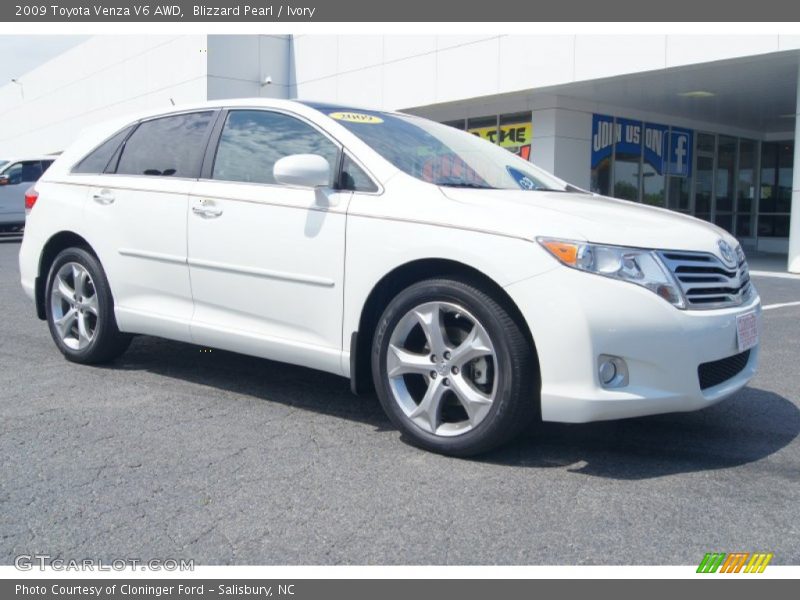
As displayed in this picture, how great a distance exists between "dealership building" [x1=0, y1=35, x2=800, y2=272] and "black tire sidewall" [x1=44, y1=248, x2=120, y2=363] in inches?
438

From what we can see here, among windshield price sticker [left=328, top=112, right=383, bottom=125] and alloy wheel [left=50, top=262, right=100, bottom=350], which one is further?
alloy wheel [left=50, top=262, right=100, bottom=350]

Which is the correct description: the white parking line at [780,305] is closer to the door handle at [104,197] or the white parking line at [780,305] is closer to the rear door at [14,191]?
the door handle at [104,197]

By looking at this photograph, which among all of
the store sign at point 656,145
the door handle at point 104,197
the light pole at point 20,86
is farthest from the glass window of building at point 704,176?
the light pole at point 20,86

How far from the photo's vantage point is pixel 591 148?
18406 millimetres

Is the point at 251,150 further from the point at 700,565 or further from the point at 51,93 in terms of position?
the point at 51,93

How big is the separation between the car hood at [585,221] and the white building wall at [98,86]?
1365 centimetres

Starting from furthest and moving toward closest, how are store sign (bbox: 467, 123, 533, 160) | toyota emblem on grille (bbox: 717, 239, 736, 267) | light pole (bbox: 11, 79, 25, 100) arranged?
1. light pole (bbox: 11, 79, 25, 100)
2. store sign (bbox: 467, 123, 533, 160)
3. toyota emblem on grille (bbox: 717, 239, 736, 267)

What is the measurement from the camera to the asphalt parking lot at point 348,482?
2.90m

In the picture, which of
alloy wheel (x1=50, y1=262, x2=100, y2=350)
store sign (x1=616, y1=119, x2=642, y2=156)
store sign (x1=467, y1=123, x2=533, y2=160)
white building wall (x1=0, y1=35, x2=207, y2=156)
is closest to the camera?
alloy wheel (x1=50, y1=262, x2=100, y2=350)

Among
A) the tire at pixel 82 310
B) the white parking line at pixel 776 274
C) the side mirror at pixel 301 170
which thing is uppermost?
the side mirror at pixel 301 170

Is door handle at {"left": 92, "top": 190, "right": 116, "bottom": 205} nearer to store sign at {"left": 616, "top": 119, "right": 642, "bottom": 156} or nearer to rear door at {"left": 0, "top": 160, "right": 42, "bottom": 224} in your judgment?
rear door at {"left": 0, "top": 160, "right": 42, "bottom": 224}

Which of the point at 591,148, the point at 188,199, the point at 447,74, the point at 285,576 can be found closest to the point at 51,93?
the point at 447,74

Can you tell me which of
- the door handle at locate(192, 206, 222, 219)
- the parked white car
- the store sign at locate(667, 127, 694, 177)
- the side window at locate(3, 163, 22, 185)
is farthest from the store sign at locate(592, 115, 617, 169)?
the door handle at locate(192, 206, 222, 219)

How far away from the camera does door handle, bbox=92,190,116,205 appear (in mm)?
5230
